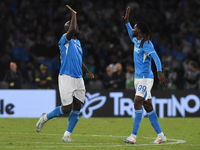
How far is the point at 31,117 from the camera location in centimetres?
1547

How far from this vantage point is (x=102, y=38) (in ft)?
65.6

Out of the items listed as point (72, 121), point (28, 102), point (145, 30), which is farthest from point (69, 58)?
point (28, 102)

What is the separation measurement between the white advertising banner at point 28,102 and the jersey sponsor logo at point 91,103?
115 cm

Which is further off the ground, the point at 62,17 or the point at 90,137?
the point at 62,17

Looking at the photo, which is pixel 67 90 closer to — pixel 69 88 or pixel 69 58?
pixel 69 88

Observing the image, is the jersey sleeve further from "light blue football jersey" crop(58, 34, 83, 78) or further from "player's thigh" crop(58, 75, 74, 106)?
"player's thigh" crop(58, 75, 74, 106)

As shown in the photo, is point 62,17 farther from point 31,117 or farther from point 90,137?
point 90,137

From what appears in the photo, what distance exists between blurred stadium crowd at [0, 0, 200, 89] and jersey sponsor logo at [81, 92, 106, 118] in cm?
98

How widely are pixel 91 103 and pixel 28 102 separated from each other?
2.27 metres

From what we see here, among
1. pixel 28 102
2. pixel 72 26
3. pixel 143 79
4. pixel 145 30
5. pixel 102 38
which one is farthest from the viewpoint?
pixel 102 38

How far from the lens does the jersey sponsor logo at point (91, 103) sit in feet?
50.8

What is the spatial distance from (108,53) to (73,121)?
10882 millimetres

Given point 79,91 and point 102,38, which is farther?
point 102,38

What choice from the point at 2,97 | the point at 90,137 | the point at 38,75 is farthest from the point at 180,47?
the point at 90,137
